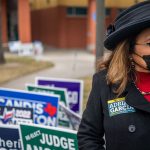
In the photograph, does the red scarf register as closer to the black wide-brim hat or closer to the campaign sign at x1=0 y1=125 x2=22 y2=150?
the black wide-brim hat

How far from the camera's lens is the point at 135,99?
1855 mm

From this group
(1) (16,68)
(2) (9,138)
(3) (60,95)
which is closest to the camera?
(2) (9,138)

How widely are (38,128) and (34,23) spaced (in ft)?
89.0

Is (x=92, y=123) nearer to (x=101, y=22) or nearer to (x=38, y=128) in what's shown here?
(x=38, y=128)

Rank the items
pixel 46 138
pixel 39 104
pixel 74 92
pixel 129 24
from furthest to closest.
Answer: pixel 74 92 < pixel 39 104 < pixel 46 138 < pixel 129 24

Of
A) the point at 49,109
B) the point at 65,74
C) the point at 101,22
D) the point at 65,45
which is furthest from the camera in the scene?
the point at 65,45

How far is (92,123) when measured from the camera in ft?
6.40

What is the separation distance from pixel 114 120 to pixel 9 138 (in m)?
2.03

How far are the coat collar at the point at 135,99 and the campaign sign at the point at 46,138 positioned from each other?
1.40 m

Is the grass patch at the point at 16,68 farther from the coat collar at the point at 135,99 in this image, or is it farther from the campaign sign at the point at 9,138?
the coat collar at the point at 135,99

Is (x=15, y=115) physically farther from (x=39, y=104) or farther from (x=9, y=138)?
(x=9, y=138)

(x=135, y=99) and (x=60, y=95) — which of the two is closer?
(x=135, y=99)

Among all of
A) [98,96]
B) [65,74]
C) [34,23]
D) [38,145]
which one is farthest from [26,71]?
[34,23]

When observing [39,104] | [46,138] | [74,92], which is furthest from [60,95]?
[46,138]
